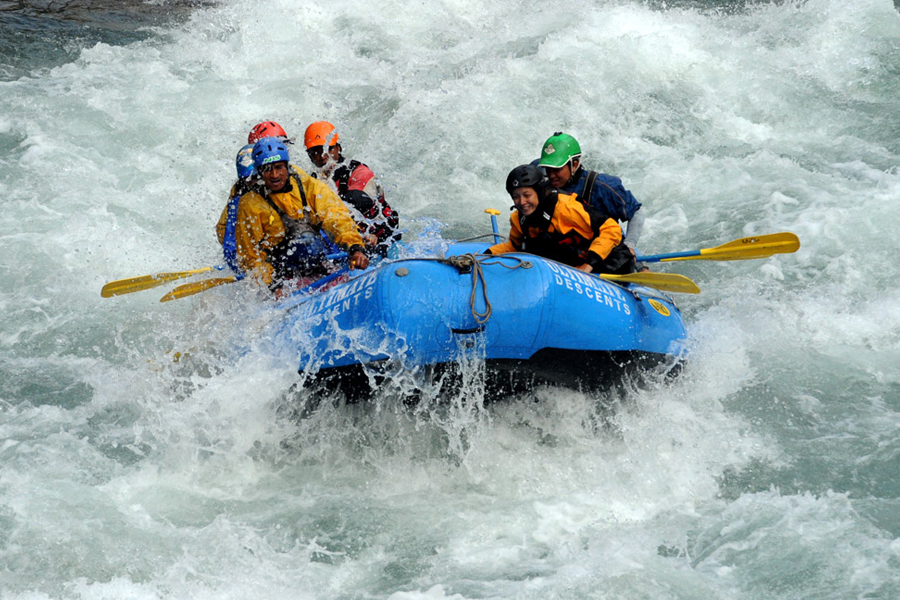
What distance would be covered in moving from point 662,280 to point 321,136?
8.87ft

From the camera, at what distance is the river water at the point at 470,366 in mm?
4246

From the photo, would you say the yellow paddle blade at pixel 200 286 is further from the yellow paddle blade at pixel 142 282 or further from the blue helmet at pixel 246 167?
the blue helmet at pixel 246 167

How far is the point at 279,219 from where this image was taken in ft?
18.2

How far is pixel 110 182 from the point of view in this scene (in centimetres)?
895

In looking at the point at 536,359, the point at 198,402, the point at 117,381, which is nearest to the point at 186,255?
the point at 117,381

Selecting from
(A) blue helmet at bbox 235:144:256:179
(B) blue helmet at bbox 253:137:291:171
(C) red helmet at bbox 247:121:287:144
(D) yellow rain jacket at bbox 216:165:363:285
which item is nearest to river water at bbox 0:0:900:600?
(D) yellow rain jacket at bbox 216:165:363:285

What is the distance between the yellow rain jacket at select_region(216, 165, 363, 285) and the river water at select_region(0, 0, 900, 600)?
0.28 metres

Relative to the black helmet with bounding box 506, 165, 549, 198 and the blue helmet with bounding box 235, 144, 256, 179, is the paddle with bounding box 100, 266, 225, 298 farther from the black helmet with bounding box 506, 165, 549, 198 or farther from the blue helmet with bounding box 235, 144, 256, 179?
the black helmet with bounding box 506, 165, 549, 198

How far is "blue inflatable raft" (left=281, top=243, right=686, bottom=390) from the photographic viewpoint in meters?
4.42

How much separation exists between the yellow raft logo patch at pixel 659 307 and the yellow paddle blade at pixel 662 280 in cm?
9

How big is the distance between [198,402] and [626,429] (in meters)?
2.45

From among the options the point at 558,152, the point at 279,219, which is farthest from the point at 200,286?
the point at 558,152

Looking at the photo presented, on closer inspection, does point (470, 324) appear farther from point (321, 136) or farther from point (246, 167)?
point (321, 136)

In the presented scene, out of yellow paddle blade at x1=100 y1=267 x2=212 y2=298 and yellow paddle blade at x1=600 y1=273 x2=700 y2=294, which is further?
yellow paddle blade at x1=100 y1=267 x2=212 y2=298
